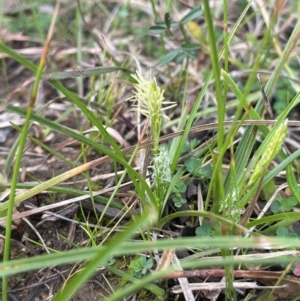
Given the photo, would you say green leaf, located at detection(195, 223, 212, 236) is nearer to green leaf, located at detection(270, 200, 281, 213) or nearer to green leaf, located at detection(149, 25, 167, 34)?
green leaf, located at detection(270, 200, 281, 213)

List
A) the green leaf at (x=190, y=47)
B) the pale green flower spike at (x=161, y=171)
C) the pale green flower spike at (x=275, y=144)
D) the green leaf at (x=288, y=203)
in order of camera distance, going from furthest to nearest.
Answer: the green leaf at (x=190, y=47) → the green leaf at (x=288, y=203) → the pale green flower spike at (x=161, y=171) → the pale green flower spike at (x=275, y=144)

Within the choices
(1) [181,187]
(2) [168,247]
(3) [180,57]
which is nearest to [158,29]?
(3) [180,57]

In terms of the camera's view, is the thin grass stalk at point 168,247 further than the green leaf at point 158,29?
No

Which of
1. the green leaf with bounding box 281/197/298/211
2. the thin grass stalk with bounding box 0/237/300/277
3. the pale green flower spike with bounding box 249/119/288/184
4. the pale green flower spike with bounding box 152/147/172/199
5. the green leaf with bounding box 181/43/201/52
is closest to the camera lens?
the thin grass stalk with bounding box 0/237/300/277

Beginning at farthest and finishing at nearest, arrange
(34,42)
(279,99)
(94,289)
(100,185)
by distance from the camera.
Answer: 1. (34,42)
2. (279,99)
3. (100,185)
4. (94,289)

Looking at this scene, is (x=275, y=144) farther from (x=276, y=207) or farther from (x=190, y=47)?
(x=190, y=47)

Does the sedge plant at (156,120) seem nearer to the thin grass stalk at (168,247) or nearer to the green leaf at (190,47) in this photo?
the thin grass stalk at (168,247)

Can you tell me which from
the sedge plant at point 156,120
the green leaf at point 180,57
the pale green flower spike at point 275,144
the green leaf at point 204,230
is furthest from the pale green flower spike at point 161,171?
the green leaf at point 180,57

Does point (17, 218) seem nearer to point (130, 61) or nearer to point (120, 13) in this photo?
point (130, 61)

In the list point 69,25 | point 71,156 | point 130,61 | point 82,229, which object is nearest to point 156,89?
point 82,229

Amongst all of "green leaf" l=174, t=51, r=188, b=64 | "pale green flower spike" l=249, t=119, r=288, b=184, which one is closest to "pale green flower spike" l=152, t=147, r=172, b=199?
"pale green flower spike" l=249, t=119, r=288, b=184

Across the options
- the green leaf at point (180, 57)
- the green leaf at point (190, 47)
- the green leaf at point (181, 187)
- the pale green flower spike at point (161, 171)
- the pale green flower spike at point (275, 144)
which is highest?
the pale green flower spike at point (275, 144)
